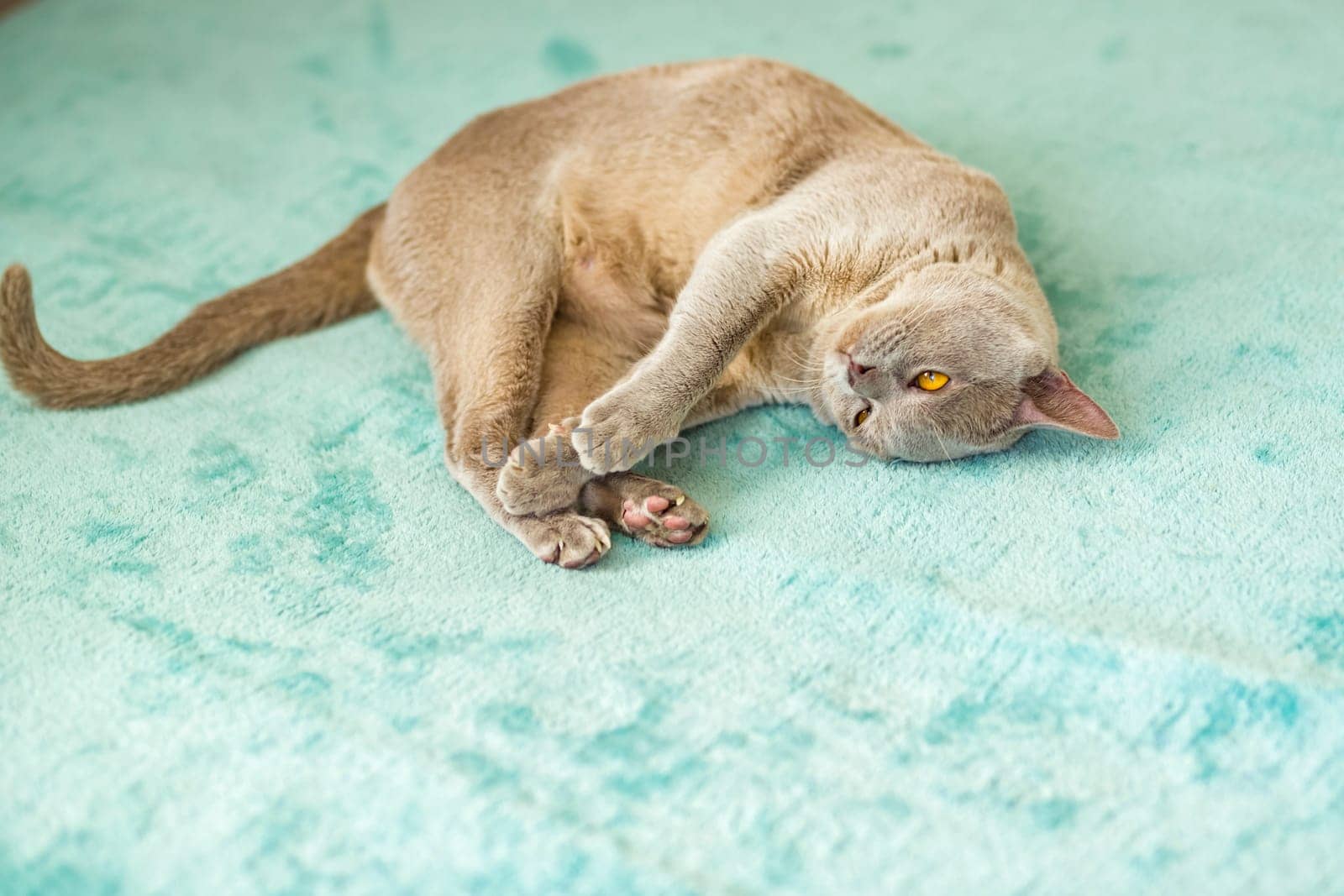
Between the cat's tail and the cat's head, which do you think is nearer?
the cat's head

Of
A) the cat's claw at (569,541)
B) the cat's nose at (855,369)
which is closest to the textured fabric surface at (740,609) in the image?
the cat's claw at (569,541)

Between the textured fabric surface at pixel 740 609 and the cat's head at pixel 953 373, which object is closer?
the textured fabric surface at pixel 740 609

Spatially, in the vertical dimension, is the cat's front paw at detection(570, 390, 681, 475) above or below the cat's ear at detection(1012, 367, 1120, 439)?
above

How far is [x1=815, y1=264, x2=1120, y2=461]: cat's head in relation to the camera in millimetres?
1401

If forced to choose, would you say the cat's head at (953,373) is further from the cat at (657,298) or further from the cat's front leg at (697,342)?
the cat's front leg at (697,342)

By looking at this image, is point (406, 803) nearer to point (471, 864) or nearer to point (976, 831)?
point (471, 864)

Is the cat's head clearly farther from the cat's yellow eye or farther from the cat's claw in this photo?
the cat's claw

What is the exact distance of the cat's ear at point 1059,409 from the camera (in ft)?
4.57

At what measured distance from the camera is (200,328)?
173 centimetres

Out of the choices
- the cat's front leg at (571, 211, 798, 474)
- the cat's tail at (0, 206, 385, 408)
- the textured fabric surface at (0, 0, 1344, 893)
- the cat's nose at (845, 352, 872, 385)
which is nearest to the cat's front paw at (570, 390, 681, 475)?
the cat's front leg at (571, 211, 798, 474)

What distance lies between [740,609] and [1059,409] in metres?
0.49

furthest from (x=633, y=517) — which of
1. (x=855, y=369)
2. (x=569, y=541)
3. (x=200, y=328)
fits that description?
(x=200, y=328)

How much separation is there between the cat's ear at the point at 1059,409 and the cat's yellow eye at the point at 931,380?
10 cm

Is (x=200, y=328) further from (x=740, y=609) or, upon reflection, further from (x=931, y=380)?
(x=931, y=380)
